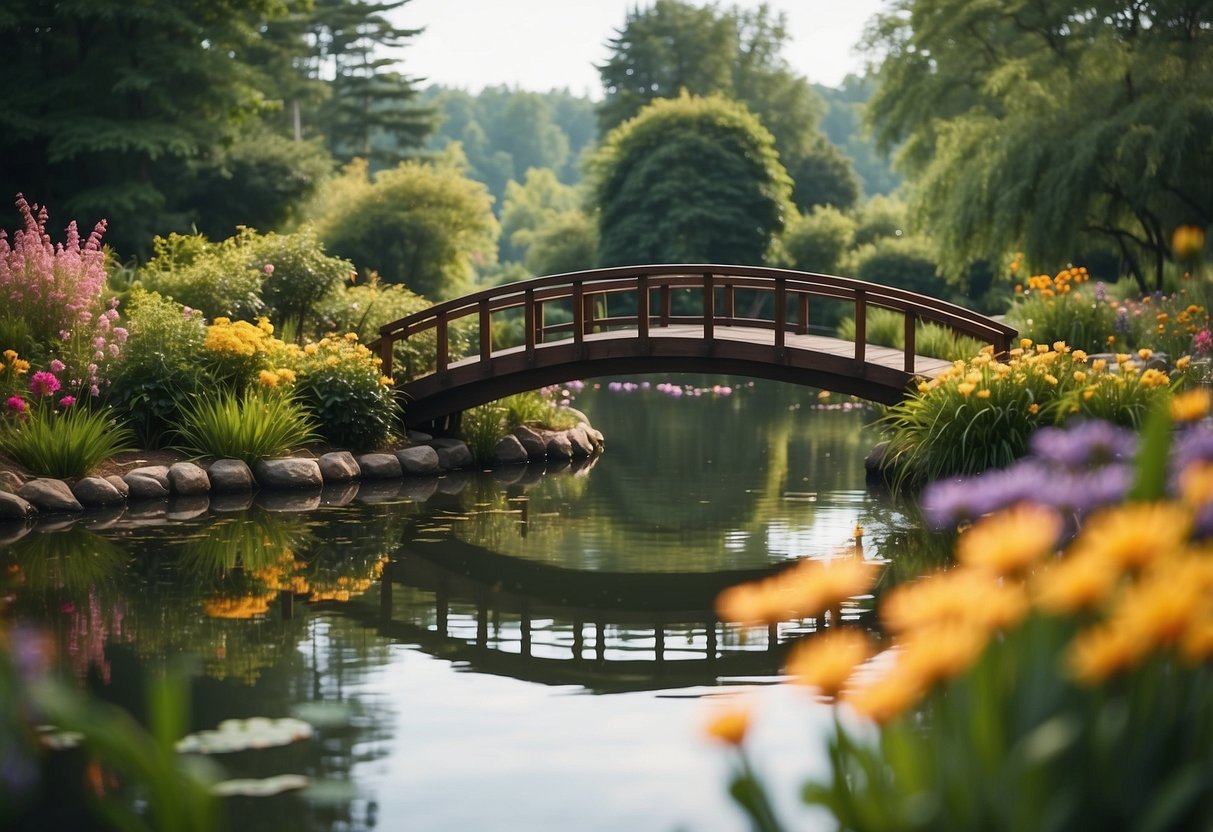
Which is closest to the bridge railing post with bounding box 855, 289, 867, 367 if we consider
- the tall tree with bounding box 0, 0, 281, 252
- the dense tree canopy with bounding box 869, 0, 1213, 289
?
the dense tree canopy with bounding box 869, 0, 1213, 289

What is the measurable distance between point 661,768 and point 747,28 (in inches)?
2257

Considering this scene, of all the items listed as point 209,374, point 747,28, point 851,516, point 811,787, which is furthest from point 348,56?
point 811,787

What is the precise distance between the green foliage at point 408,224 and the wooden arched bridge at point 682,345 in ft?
52.8

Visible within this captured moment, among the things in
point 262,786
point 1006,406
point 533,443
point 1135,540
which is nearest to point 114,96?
point 533,443

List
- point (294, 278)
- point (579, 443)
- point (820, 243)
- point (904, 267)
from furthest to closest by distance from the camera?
point (820, 243) < point (904, 267) < point (294, 278) < point (579, 443)

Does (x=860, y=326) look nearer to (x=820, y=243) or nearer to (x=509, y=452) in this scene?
(x=509, y=452)

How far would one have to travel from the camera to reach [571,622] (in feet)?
29.2

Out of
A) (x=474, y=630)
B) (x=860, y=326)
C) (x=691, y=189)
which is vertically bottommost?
(x=474, y=630)

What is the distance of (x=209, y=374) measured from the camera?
1443 cm

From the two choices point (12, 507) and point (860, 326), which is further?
point (860, 326)

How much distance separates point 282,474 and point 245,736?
25.4 ft

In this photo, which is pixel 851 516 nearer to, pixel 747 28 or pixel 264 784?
pixel 264 784

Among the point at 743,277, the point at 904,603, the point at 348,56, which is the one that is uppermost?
the point at 348,56

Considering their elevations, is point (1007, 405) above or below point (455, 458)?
above
